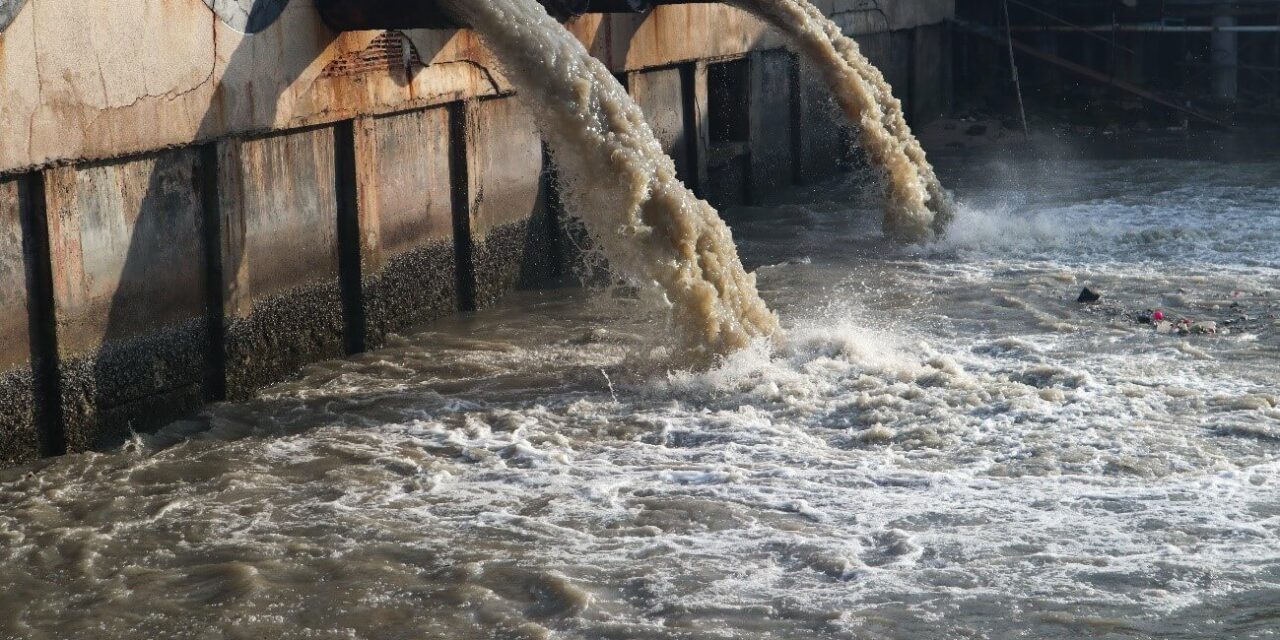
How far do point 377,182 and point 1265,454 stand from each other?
19.4 feet

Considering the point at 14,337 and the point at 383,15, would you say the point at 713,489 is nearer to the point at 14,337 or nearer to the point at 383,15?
the point at 14,337

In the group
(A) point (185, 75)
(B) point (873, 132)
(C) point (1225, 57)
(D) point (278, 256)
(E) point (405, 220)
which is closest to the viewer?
(A) point (185, 75)

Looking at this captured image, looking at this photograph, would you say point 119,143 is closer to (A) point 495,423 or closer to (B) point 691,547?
(A) point 495,423

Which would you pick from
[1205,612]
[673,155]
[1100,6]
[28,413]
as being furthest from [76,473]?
[1100,6]

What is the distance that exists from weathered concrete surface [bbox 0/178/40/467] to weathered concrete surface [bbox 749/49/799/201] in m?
9.93

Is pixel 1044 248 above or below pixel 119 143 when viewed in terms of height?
below

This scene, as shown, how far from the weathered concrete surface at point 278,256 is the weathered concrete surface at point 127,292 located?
0.20 metres

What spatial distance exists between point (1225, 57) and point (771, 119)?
852 centimetres

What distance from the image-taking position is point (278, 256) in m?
9.57

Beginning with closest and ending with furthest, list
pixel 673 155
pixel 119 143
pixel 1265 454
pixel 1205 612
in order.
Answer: pixel 1205 612 < pixel 1265 454 < pixel 119 143 < pixel 673 155

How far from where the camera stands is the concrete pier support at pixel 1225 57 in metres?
21.9

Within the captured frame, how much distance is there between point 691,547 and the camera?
6.65 meters

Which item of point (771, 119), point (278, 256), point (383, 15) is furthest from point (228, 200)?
point (771, 119)

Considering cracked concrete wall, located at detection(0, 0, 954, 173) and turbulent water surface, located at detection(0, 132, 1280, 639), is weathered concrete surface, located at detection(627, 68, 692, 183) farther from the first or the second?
turbulent water surface, located at detection(0, 132, 1280, 639)
